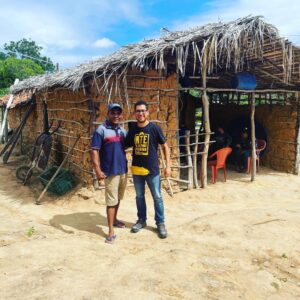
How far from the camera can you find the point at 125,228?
4.96 m

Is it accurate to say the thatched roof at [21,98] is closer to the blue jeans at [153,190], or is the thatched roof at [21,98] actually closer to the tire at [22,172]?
the tire at [22,172]

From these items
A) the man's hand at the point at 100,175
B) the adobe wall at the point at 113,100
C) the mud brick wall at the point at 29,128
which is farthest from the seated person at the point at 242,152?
the mud brick wall at the point at 29,128

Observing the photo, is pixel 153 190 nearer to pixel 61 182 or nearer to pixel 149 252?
pixel 149 252

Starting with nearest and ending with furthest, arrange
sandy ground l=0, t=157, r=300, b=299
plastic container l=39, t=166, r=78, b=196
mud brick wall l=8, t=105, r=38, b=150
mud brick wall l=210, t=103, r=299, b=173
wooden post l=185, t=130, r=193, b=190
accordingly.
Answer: sandy ground l=0, t=157, r=300, b=299 < plastic container l=39, t=166, r=78, b=196 < wooden post l=185, t=130, r=193, b=190 < mud brick wall l=210, t=103, r=299, b=173 < mud brick wall l=8, t=105, r=38, b=150

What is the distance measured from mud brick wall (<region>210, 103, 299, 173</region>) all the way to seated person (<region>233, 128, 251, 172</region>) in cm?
71

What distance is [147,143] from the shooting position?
4422 millimetres

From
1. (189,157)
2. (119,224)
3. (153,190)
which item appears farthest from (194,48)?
(119,224)

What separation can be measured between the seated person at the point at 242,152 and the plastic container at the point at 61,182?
14.8 ft

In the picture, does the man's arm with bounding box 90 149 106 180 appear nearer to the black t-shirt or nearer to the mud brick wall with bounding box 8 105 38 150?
the black t-shirt

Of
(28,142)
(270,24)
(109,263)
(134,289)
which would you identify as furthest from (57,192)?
(28,142)

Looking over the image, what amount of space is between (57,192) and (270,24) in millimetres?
5254

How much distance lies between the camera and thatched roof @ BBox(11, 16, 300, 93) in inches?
238

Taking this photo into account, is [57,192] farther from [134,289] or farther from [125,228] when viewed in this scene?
[134,289]

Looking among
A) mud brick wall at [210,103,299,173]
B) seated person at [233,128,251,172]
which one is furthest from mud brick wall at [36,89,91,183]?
mud brick wall at [210,103,299,173]
